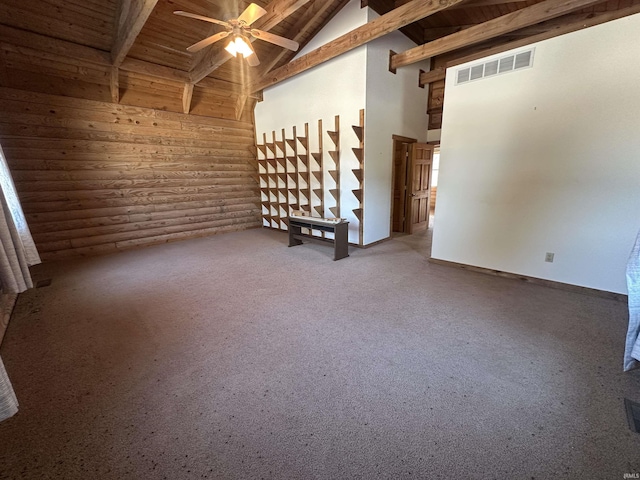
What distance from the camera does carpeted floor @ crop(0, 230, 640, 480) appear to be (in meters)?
1.18

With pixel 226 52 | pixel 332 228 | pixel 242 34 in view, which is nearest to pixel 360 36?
pixel 242 34

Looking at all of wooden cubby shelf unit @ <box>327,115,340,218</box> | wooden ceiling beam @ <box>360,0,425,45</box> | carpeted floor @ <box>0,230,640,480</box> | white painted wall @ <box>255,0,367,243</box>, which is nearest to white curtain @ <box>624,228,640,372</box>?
carpeted floor @ <box>0,230,640,480</box>

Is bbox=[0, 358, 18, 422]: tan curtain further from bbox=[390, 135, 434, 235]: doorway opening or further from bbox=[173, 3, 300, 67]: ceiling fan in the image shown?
bbox=[390, 135, 434, 235]: doorway opening

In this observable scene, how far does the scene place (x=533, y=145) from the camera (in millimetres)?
2822

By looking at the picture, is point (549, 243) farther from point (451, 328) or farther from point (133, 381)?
point (133, 381)

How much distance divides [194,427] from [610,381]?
8.07ft

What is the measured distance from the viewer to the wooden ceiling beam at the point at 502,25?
8.95ft

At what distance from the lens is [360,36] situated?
3.70m

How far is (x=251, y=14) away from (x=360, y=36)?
1.80 meters

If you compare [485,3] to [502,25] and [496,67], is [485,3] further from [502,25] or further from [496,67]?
[496,67]

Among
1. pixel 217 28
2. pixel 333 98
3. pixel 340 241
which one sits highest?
pixel 217 28

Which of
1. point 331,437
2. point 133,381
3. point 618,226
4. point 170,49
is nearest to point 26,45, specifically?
point 170,49

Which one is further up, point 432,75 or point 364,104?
point 432,75

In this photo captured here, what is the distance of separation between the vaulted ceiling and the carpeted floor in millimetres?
3011
